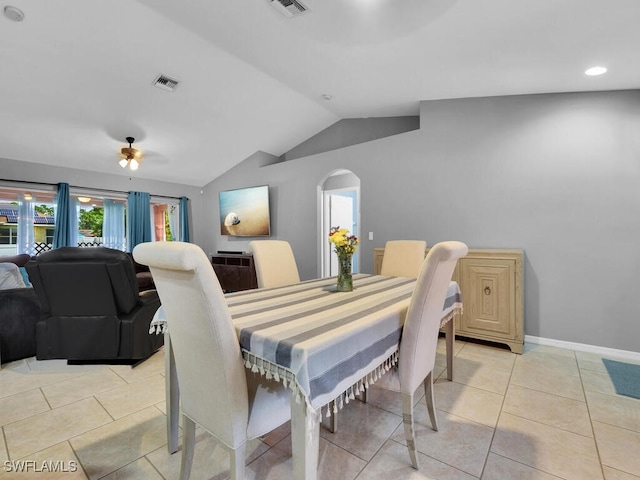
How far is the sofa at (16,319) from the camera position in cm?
242

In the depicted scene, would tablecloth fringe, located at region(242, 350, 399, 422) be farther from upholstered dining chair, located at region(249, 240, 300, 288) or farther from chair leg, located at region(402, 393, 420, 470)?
upholstered dining chair, located at region(249, 240, 300, 288)

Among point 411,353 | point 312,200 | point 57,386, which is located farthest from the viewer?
point 312,200

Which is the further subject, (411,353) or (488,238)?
(488,238)

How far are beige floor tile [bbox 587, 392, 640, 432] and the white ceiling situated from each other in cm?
236

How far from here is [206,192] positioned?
636 centimetres

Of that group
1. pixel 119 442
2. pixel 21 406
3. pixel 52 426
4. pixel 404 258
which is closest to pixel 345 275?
pixel 404 258

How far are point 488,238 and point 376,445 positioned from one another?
2463 mm

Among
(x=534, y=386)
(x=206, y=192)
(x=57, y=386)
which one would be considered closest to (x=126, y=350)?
(x=57, y=386)

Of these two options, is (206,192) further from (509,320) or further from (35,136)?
(509,320)

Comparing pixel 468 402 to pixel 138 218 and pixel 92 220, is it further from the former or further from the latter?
pixel 92 220

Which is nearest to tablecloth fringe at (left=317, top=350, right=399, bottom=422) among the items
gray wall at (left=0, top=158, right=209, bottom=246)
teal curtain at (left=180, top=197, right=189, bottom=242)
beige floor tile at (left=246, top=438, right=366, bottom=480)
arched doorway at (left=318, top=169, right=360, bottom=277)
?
beige floor tile at (left=246, top=438, right=366, bottom=480)

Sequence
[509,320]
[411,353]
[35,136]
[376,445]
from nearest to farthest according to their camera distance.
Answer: [411,353], [376,445], [509,320], [35,136]

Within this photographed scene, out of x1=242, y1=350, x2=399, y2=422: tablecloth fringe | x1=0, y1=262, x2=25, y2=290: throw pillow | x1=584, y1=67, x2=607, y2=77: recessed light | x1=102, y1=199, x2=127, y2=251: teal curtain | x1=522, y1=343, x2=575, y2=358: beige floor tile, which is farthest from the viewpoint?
x1=102, y1=199, x2=127, y2=251: teal curtain

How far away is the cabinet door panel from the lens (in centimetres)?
280
